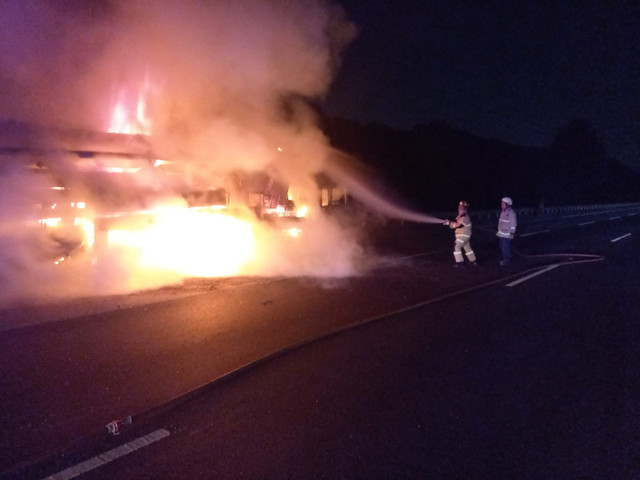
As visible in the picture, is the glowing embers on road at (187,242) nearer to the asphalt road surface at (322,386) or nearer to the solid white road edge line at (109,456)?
the asphalt road surface at (322,386)

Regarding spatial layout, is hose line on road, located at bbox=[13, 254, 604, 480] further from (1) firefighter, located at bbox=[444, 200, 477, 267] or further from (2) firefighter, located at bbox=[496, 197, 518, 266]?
(2) firefighter, located at bbox=[496, 197, 518, 266]

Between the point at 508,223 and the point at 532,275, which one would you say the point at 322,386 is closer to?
the point at 532,275

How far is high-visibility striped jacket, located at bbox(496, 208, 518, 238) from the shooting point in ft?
37.0

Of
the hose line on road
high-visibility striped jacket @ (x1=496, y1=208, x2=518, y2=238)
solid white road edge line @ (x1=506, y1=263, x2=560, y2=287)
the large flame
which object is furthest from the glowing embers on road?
high-visibility striped jacket @ (x1=496, y1=208, x2=518, y2=238)

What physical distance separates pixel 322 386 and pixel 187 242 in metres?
7.59

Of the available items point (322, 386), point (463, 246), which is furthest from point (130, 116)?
point (322, 386)

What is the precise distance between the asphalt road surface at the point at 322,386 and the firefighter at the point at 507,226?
9.97 ft

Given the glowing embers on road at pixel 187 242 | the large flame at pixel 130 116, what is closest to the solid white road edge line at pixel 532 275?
the glowing embers on road at pixel 187 242

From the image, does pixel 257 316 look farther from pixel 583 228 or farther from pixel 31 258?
pixel 583 228

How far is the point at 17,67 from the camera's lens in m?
9.41

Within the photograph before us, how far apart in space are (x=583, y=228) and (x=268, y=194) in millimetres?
16503

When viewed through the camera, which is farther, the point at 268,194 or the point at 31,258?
the point at 268,194

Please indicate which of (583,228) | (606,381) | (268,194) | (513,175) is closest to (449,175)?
(513,175)

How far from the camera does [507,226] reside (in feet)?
37.3
